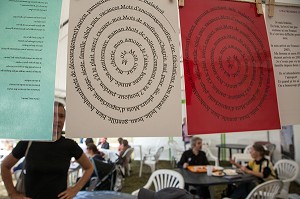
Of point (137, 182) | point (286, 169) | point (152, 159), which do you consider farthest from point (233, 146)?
point (137, 182)

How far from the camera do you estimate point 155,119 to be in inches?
32.7

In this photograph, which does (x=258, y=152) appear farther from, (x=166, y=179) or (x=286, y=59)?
(x=286, y=59)

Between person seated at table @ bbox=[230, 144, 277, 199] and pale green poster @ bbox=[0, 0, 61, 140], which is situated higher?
pale green poster @ bbox=[0, 0, 61, 140]

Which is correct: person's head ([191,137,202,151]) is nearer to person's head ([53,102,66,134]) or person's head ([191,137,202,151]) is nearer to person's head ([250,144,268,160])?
person's head ([250,144,268,160])

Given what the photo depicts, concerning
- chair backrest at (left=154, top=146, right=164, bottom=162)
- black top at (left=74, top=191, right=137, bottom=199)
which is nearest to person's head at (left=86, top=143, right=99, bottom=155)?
black top at (left=74, top=191, right=137, bottom=199)

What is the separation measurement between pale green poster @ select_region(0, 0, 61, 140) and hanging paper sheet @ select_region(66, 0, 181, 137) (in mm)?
58

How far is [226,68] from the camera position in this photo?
95 cm

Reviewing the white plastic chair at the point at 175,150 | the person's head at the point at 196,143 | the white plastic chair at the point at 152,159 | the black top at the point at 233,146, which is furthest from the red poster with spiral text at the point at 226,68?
the black top at the point at 233,146

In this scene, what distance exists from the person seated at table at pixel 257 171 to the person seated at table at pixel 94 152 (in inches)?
64.1

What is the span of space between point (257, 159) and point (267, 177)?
22cm

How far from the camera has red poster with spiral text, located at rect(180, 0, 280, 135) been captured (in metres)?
0.90

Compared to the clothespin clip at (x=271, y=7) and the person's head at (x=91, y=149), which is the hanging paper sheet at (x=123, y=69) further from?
the person's head at (x=91, y=149)

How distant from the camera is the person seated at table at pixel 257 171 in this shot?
9.77 ft

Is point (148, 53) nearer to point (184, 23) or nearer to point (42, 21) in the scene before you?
point (184, 23)
